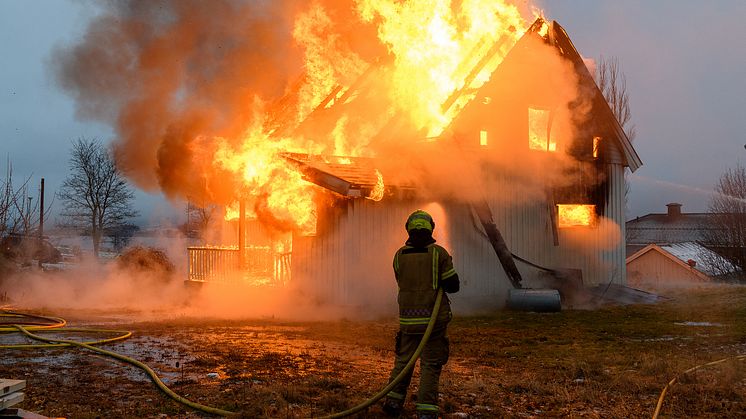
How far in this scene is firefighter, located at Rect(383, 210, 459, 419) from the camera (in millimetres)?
5492

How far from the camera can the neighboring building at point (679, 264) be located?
113ft

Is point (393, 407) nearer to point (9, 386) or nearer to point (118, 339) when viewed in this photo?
point (9, 386)

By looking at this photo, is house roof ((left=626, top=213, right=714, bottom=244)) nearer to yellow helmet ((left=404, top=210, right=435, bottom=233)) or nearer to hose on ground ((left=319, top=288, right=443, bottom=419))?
yellow helmet ((left=404, top=210, right=435, bottom=233))

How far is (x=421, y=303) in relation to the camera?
18.5 ft

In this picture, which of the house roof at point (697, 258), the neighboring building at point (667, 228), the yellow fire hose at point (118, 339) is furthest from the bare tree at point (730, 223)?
the yellow fire hose at point (118, 339)

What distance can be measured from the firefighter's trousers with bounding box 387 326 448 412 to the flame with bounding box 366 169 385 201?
26.9 ft

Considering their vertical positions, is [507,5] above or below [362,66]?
above

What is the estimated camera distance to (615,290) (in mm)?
16938

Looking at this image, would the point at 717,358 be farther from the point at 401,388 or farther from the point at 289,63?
A: the point at 289,63

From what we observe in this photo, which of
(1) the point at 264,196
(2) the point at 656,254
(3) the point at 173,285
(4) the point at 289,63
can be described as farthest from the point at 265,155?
(2) the point at 656,254

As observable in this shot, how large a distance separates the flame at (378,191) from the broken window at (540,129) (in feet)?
16.5

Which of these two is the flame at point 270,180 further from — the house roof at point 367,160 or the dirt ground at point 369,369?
the dirt ground at point 369,369

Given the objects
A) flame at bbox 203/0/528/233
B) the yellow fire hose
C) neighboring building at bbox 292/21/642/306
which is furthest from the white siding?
the yellow fire hose

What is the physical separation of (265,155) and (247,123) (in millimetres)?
1671
